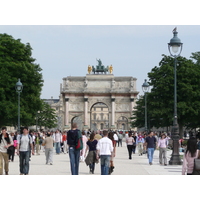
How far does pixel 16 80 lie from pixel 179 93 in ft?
58.0

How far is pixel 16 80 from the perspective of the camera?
4753 cm

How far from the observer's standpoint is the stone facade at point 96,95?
314ft

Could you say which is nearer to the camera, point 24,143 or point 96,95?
point 24,143

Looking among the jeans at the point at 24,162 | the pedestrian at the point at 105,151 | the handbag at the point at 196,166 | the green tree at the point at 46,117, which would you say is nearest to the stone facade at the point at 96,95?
the green tree at the point at 46,117

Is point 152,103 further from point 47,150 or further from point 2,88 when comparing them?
point 47,150

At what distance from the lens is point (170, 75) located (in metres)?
55.9

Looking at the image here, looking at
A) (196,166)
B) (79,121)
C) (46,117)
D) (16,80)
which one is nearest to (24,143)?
(196,166)

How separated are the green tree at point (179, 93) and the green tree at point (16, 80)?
41.8ft

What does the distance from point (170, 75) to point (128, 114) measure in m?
41.4

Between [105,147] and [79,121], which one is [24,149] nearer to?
[105,147]

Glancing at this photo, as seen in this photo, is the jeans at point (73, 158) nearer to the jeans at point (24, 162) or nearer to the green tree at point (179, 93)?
the jeans at point (24, 162)

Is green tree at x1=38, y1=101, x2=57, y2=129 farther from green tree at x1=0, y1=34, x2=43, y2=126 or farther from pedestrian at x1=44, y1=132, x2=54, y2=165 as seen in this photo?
pedestrian at x1=44, y1=132, x2=54, y2=165

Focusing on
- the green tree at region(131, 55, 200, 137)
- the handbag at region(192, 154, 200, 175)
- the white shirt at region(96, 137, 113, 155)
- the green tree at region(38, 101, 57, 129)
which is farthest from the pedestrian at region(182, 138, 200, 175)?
the green tree at region(38, 101, 57, 129)

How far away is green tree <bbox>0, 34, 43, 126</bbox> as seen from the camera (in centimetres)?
4688
